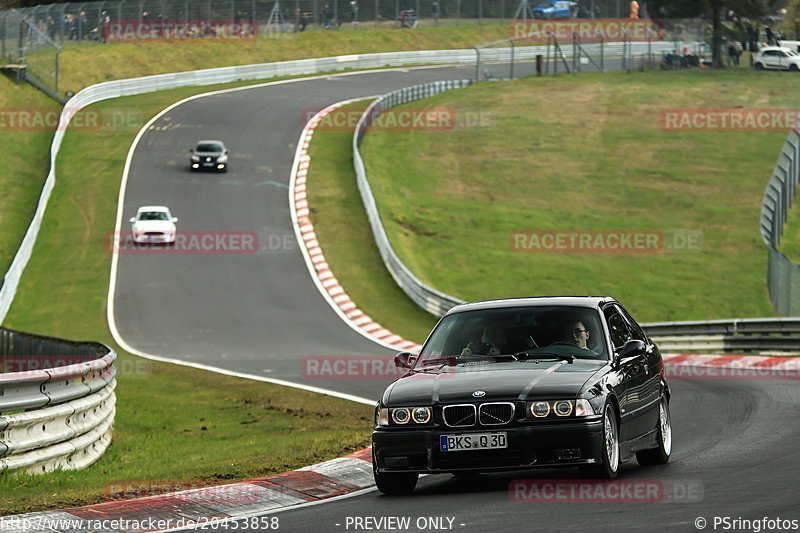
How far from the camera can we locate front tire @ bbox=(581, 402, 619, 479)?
9.93m

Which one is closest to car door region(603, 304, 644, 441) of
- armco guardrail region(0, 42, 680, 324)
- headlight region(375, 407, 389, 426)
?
headlight region(375, 407, 389, 426)

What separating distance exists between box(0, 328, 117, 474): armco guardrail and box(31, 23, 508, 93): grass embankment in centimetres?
5126

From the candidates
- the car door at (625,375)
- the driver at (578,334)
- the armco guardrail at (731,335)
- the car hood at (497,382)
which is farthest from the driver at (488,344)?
the armco guardrail at (731,335)

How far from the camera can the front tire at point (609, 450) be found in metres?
9.93

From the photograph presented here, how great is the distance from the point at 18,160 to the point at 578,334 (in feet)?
→ 145

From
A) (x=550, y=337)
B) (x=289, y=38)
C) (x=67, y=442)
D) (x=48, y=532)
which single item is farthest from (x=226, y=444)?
(x=289, y=38)

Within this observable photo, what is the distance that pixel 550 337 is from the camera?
11.1 meters

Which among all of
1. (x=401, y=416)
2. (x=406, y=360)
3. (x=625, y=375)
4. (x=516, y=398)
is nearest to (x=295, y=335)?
(x=406, y=360)

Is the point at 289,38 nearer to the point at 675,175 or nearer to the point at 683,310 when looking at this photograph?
the point at 675,175

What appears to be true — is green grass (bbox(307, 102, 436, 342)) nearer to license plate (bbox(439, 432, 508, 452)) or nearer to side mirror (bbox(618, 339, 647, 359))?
side mirror (bbox(618, 339, 647, 359))

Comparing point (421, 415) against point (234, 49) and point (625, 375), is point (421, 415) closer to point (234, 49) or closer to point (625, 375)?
point (625, 375)

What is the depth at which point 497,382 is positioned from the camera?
10031mm

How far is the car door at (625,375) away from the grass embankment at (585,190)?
25.0 m

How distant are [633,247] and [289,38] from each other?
149 ft
